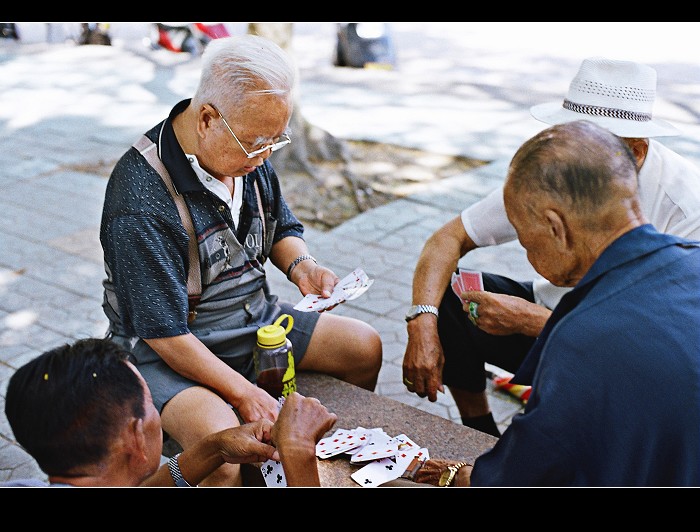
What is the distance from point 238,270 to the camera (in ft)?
8.73

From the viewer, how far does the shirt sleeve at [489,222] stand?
291 centimetres

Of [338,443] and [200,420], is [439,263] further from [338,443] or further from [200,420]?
[200,420]

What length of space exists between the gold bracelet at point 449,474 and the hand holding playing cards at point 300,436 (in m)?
0.38

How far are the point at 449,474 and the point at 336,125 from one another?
21.5 feet

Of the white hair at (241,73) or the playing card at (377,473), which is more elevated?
the white hair at (241,73)

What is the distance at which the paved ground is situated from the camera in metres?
4.58

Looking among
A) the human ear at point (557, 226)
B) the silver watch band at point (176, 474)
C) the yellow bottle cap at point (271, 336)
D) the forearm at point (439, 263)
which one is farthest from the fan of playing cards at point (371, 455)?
the human ear at point (557, 226)

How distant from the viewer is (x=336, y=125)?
830cm

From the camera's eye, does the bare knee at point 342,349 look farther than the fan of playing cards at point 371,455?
Yes

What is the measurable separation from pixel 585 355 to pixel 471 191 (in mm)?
5050

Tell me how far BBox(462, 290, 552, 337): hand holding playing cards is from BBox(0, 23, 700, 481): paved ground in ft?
3.27

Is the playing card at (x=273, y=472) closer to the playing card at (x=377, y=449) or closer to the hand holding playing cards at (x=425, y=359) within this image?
the playing card at (x=377, y=449)

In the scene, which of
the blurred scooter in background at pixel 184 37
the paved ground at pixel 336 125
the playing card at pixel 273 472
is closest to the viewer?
the playing card at pixel 273 472

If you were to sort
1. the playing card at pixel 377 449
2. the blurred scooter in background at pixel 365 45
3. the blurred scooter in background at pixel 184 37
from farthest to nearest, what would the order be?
the blurred scooter in background at pixel 184 37 → the blurred scooter in background at pixel 365 45 → the playing card at pixel 377 449
